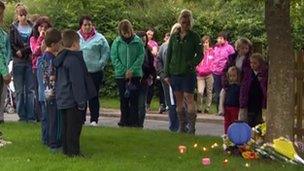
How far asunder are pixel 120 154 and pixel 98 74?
3.14m

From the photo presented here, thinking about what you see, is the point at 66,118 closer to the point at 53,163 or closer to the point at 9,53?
the point at 53,163

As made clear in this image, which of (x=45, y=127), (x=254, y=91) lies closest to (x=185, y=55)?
(x=254, y=91)

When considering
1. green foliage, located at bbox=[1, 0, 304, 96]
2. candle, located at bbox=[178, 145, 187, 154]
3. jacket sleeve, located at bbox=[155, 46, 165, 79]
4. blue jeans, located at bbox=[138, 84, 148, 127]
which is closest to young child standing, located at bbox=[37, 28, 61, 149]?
candle, located at bbox=[178, 145, 187, 154]

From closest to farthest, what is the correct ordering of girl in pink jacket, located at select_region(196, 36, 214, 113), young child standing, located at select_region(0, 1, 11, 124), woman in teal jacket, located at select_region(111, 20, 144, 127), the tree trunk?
the tree trunk
young child standing, located at select_region(0, 1, 11, 124)
woman in teal jacket, located at select_region(111, 20, 144, 127)
girl in pink jacket, located at select_region(196, 36, 214, 113)

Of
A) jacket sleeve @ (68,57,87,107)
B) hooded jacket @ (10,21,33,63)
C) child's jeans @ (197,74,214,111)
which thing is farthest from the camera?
child's jeans @ (197,74,214,111)

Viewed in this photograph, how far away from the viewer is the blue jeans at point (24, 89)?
12.7 meters

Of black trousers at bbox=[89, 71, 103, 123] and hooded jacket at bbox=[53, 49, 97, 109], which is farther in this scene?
black trousers at bbox=[89, 71, 103, 123]

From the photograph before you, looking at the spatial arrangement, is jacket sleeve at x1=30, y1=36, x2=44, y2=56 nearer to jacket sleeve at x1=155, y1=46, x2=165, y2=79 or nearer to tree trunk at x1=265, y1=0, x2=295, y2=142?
jacket sleeve at x1=155, y1=46, x2=165, y2=79

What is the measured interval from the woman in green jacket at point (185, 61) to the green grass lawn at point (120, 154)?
69 centimetres

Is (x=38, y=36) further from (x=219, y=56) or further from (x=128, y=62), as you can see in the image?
(x=219, y=56)

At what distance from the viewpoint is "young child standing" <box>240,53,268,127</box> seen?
11117mm

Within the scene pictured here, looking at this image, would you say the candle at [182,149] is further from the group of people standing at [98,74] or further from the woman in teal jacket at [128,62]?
the woman in teal jacket at [128,62]

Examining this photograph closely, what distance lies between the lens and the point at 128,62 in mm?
12984

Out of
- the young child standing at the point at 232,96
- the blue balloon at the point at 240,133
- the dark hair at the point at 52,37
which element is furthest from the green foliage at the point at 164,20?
the blue balloon at the point at 240,133
